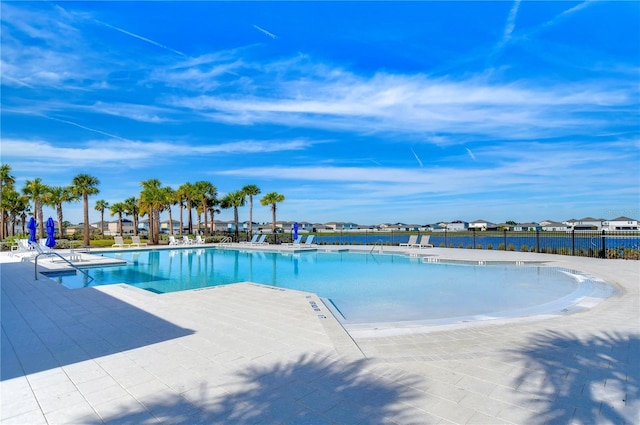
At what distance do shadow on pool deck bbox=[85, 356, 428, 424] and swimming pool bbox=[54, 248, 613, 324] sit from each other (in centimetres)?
276

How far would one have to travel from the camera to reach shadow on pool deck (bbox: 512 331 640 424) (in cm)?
249

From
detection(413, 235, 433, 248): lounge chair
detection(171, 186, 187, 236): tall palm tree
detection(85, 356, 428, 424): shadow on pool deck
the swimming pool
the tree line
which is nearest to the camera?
detection(85, 356, 428, 424): shadow on pool deck

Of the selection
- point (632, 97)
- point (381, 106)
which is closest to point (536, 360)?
point (381, 106)

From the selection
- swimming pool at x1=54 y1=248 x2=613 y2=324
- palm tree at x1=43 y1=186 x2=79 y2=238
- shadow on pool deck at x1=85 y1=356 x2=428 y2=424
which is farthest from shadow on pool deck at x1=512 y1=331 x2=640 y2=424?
palm tree at x1=43 y1=186 x2=79 y2=238

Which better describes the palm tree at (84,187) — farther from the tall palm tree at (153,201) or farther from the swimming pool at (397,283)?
the swimming pool at (397,283)

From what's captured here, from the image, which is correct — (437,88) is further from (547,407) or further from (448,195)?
(448,195)

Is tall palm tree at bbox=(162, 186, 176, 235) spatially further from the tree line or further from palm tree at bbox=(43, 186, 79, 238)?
palm tree at bbox=(43, 186, 79, 238)

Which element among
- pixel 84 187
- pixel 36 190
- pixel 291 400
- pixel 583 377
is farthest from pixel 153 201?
pixel 583 377

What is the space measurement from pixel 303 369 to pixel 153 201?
3170 cm

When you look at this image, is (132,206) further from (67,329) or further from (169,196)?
(67,329)

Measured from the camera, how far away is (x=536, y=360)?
3.47m

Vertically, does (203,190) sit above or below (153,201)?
above

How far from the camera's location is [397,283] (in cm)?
989

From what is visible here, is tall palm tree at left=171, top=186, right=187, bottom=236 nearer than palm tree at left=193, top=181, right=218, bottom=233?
No
